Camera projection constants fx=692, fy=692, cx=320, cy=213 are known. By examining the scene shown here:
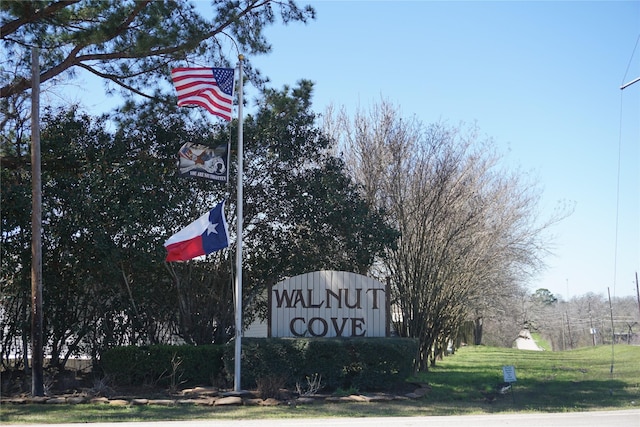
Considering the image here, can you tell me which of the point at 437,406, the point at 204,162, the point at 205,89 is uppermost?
the point at 205,89

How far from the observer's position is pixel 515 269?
2959 centimetres

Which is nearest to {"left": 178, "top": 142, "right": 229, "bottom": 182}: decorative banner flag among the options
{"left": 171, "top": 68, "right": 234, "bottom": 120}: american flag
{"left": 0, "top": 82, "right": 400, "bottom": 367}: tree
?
{"left": 171, "top": 68, "right": 234, "bottom": 120}: american flag

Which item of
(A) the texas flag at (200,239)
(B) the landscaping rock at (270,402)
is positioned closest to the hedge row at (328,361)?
(B) the landscaping rock at (270,402)

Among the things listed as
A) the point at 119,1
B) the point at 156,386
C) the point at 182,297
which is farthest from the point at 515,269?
the point at 119,1

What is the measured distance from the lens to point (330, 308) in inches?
633

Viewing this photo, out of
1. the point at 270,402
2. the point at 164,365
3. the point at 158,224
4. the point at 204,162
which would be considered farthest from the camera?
the point at 158,224

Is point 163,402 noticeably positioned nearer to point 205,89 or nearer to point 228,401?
point 228,401

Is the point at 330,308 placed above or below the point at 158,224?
below

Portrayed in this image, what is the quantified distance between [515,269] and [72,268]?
1888cm

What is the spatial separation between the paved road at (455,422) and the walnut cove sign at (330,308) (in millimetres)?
4289

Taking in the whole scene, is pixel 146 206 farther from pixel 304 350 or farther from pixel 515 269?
pixel 515 269

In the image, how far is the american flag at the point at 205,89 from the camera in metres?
15.0

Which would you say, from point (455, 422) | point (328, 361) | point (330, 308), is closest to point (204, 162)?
point (330, 308)

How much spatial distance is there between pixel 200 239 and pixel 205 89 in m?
3.28
